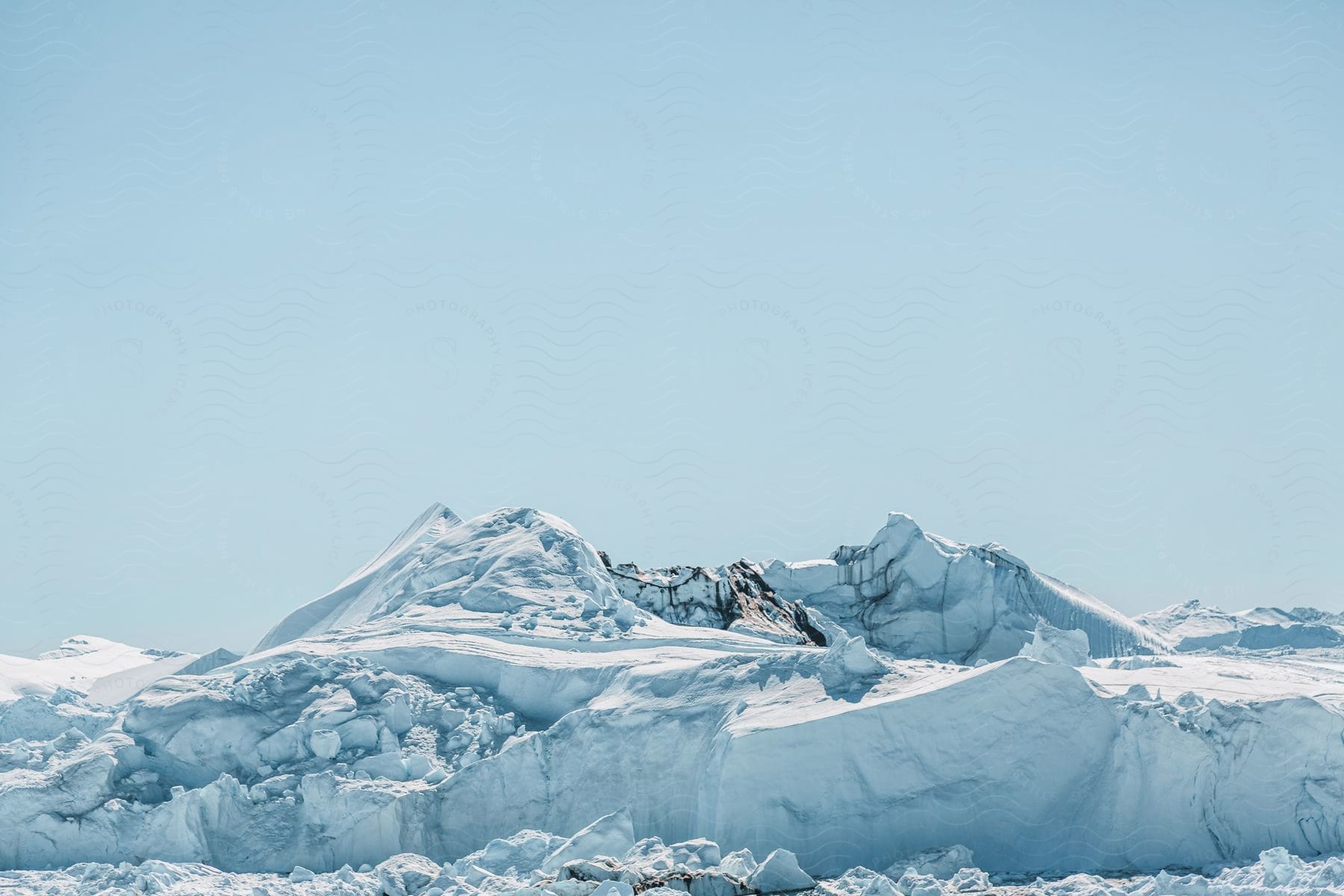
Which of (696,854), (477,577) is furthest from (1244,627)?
(696,854)

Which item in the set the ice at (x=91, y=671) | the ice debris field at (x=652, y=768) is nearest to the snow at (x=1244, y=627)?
the ice debris field at (x=652, y=768)

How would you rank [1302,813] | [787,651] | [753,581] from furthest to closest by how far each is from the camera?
[753,581], [787,651], [1302,813]

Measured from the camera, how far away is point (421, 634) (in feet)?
96.3

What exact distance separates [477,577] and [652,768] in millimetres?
8363

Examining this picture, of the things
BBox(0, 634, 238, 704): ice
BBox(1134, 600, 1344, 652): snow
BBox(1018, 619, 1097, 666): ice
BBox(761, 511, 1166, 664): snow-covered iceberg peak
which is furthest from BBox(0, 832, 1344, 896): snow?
BBox(1134, 600, 1344, 652): snow

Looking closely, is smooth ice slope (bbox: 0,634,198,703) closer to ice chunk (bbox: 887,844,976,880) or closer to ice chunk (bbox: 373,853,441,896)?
ice chunk (bbox: 373,853,441,896)

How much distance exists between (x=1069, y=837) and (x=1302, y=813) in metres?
3.42

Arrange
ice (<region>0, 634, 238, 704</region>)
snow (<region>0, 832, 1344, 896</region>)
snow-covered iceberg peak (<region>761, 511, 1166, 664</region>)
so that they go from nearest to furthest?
1. snow (<region>0, 832, 1344, 896</region>)
2. snow-covered iceberg peak (<region>761, 511, 1166, 664</region>)
3. ice (<region>0, 634, 238, 704</region>)

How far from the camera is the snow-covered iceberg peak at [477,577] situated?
30.9 meters

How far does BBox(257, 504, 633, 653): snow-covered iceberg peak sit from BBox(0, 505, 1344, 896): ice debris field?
0.51 feet

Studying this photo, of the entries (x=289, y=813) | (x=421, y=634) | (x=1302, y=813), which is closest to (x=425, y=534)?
(x=421, y=634)

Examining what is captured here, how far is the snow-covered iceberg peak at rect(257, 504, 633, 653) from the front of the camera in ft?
101

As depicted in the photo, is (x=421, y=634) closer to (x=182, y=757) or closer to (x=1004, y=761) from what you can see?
(x=182, y=757)

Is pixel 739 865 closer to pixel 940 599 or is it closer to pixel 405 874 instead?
pixel 405 874
